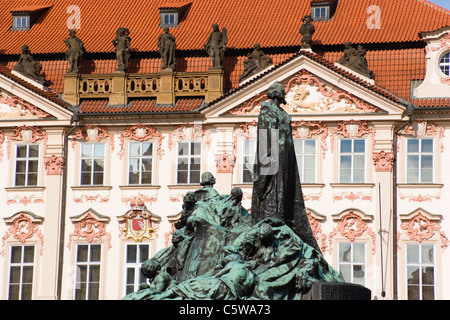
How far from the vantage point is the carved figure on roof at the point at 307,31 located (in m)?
32.5

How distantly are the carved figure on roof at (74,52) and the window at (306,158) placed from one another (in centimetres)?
650

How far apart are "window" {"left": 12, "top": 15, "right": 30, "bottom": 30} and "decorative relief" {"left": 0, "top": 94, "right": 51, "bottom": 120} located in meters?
3.72

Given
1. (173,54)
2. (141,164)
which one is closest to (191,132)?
(141,164)

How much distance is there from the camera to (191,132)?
32.8 metres

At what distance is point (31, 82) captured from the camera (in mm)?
34031

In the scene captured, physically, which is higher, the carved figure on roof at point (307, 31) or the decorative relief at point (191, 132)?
the carved figure on roof at point (307, 31)

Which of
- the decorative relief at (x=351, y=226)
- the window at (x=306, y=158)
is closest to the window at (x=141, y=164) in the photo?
the window at (x=306, y=158)

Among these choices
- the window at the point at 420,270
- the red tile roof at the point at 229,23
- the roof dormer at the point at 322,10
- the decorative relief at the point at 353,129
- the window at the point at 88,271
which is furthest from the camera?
→ the roof dormer at the point at 322,10

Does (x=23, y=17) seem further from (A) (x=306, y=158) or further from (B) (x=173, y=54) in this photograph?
(A) (x=306, y=158)

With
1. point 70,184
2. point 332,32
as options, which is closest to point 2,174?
point 70,184

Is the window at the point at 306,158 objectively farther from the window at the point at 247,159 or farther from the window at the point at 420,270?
the window at the point at 420,270

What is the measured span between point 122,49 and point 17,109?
10.7 feet
